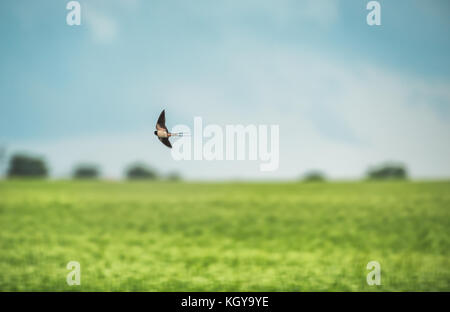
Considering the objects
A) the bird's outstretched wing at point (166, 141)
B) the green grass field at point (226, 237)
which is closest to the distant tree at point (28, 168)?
the green grass field at point (226, 237)

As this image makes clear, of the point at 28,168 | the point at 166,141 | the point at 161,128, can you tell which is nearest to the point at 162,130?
the point at 161,128

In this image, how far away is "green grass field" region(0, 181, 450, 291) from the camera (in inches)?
393

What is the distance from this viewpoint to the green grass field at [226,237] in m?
9.98

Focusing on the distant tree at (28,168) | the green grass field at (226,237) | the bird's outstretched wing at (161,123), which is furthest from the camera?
the distant tree at (28,168)

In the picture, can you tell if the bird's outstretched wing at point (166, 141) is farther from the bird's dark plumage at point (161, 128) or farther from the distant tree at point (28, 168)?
the distant tree at point (28, 168)

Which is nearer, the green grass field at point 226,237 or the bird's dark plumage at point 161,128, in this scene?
the bird's dark plumage at point 161,128

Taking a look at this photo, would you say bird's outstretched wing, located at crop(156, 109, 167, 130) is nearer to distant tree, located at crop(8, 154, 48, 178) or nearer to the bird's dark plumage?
the bird's dark plumage

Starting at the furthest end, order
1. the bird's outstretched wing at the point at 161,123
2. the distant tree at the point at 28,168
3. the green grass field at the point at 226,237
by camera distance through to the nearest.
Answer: the distant tree at the point at 28,168 → the green grass field at the point at 226,237 → the bird's outstretched wing at the point at 161,123

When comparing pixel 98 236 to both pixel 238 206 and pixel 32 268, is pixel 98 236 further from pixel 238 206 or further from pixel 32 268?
pixel 238 206

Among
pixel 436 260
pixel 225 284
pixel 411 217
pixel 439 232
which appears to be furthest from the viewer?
pixel 411 217

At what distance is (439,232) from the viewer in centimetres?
1255

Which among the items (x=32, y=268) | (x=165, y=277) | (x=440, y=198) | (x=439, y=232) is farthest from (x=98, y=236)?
(x=440, y=198)

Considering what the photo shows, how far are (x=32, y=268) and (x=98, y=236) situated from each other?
238 cm

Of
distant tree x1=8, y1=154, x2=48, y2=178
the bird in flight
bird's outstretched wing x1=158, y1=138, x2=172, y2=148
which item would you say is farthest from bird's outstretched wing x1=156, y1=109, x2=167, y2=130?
distant tree x1=8, y1=154, x2=48, y2=178
